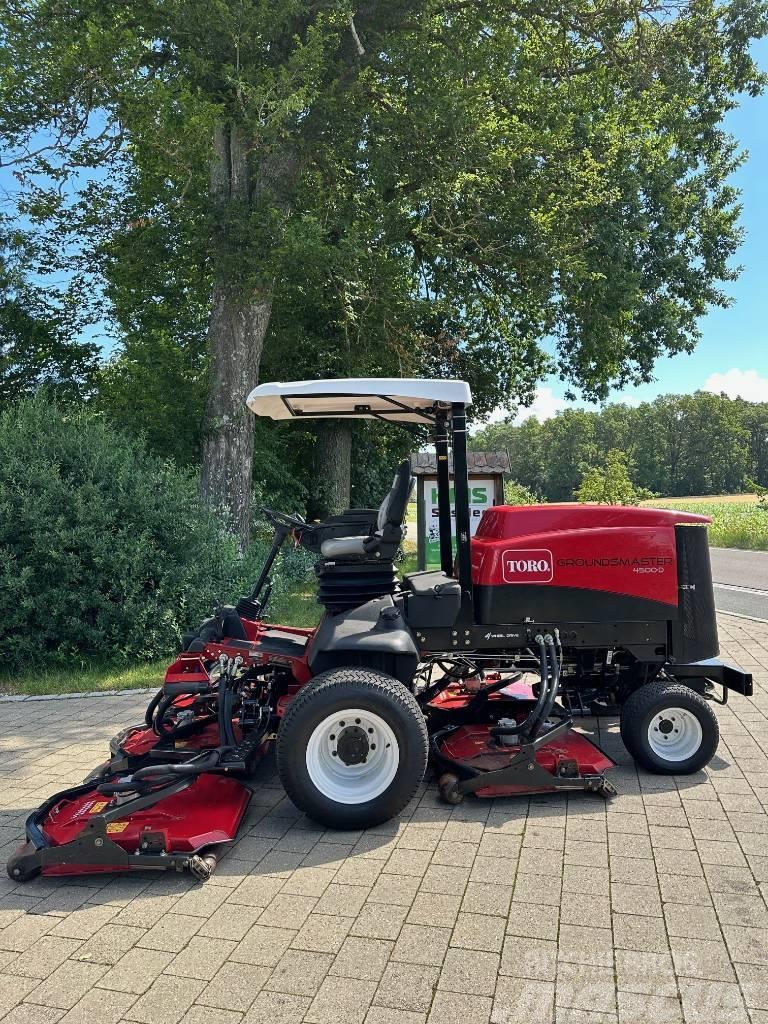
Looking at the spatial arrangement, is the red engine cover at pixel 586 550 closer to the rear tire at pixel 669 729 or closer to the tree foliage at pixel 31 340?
the rear tire at pixel 669 729

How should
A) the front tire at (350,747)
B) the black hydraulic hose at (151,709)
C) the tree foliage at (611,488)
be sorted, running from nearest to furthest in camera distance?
1. the front tire at (350,747)
2. the black hydraulic hose at (151,709)
3. the tree foliage at (611,488)

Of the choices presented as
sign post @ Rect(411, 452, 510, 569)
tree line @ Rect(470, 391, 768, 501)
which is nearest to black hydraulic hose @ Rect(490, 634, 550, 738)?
sign post @ Rect(411, 452, 510, 569)

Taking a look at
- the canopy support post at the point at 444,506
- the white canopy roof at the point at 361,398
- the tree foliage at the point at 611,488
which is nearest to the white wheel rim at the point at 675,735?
the canopy support post at the point at 444,506

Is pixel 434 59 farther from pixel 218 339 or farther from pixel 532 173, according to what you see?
pixel 218 339

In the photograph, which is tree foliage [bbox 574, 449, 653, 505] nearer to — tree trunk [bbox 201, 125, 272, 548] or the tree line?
tree trunk [bbox 201, 125, 272, 548]

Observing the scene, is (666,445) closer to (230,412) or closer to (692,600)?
(230,412)

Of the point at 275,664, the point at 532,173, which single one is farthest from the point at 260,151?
the point at 275,664

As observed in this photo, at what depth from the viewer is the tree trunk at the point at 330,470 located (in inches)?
652

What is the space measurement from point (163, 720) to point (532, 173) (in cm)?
998

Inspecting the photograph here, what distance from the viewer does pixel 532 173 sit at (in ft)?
39.5

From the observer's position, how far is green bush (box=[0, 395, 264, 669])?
7723 mm

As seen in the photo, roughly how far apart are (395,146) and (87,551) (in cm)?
712

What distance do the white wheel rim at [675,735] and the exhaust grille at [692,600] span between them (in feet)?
1.08

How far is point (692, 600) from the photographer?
4.89 m
